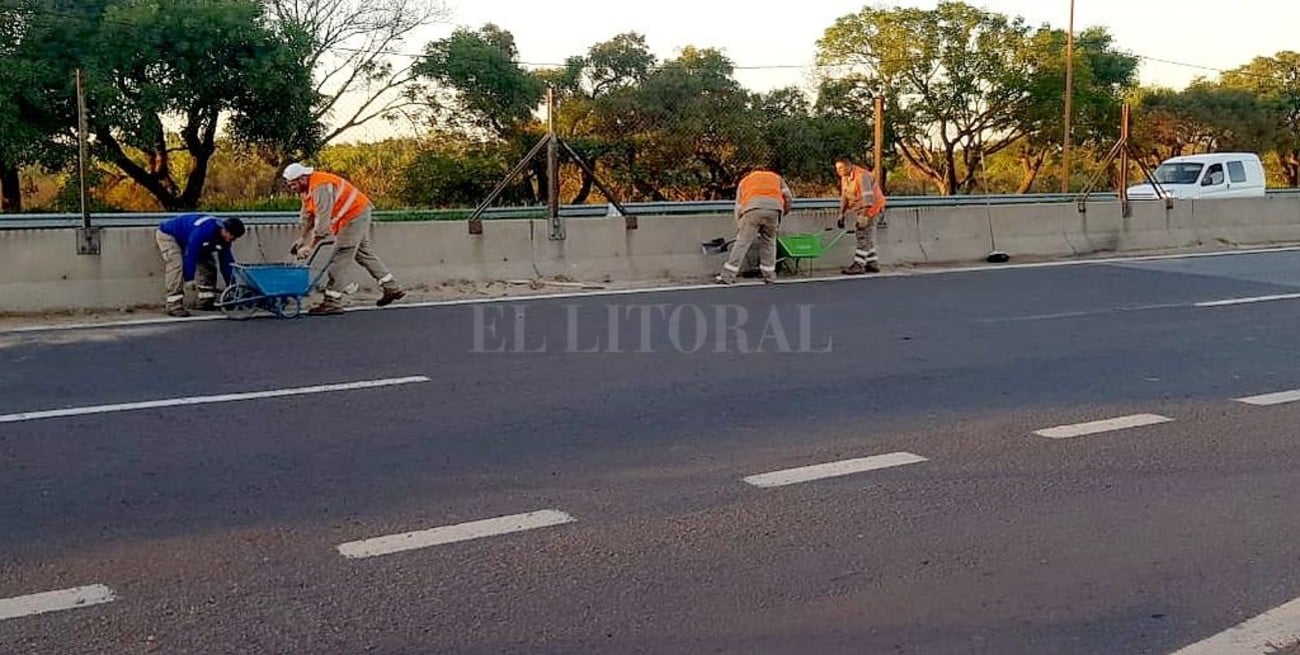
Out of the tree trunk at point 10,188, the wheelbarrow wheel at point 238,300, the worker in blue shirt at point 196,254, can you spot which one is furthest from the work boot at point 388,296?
the tree trunk at point 10,188

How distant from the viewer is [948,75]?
→ 45938 mm

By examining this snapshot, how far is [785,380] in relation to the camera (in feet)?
27.2

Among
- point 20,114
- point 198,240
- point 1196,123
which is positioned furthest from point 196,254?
point 1196,123

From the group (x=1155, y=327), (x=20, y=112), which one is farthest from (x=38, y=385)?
(x=20, y=112)

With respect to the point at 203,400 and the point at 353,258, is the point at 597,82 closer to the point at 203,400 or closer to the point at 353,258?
the point at 353,258

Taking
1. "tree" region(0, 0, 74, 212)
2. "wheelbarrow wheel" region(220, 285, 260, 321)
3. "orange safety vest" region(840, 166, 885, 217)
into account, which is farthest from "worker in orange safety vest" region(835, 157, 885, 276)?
"tree" region(0, 0, 74, 212)

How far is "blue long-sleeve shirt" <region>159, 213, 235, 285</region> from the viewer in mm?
11009

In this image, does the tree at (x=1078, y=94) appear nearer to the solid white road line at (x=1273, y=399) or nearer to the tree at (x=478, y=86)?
the tree at (x=478, y=86)

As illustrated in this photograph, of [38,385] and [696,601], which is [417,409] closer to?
[38,385]

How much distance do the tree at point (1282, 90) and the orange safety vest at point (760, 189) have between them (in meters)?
47.0

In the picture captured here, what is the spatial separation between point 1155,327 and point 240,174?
2181cm

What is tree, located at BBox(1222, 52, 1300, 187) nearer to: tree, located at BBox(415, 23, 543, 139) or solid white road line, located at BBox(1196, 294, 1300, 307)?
tree, located at BBox(415, 23, 543, 139)

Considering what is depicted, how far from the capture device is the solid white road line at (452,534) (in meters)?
4.82

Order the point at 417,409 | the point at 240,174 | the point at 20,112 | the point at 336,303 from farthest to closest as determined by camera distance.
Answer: the point at 240,174
the point at 20,112
the point at 336,303
the point at 417,409
